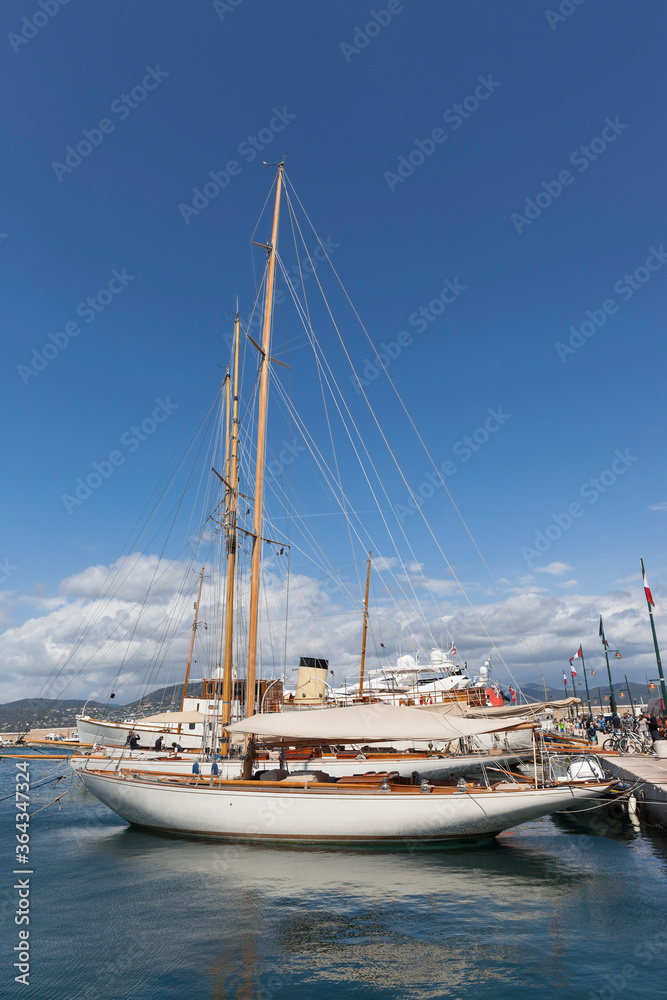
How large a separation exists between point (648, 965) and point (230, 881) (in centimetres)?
1008

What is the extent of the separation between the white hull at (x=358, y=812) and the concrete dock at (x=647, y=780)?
10.9 feet

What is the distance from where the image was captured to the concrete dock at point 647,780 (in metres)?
18.1

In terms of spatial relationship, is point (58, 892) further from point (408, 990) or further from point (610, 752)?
point (610, 752)

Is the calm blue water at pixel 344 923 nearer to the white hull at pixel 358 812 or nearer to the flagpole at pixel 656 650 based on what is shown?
the white hull at pixel 358 812

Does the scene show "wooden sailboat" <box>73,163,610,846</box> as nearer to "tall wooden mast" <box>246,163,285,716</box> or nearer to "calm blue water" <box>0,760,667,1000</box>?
"calm blue water" <box>0,760,667,1000</box>

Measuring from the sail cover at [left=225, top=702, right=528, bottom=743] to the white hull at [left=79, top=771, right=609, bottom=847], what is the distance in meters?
1.67

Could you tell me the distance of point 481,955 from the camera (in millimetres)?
10117

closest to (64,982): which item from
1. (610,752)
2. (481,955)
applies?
(481,955)

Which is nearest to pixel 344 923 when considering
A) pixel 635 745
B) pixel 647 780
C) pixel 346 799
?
pixel 346 799

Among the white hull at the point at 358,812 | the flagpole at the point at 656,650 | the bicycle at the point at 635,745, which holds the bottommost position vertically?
the white hull at the point at 358,812

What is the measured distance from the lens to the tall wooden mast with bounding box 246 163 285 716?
73.4 feet

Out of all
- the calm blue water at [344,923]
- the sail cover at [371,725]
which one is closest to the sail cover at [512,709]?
the sail cover at [371,725]

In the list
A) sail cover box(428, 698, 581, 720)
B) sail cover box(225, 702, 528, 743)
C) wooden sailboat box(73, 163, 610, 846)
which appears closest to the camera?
wooden sailboat box(73, 163, 610, 846)

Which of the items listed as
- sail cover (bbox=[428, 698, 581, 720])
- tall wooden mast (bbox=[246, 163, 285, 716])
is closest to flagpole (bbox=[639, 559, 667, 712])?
sail cover (bbox=[428, 698, 581, 720])
